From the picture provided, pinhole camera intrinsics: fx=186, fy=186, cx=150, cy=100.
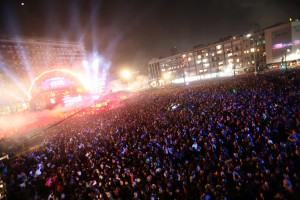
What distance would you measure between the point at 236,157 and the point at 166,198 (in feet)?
9.86

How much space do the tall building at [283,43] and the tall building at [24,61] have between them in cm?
6972

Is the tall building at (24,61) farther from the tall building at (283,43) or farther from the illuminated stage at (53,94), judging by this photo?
the tall building at (283,43)

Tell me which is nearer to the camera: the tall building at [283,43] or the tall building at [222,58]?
the tall building at [283,43]

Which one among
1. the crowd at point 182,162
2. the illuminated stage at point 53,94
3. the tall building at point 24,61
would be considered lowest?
the crowd at point 182,162

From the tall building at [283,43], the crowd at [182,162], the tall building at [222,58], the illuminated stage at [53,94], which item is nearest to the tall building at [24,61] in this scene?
the illuminated stage at [53,94]

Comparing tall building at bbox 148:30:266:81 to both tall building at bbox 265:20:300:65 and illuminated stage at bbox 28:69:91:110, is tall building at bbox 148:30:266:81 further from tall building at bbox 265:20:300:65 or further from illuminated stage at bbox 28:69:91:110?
illuminated stage at bbox 28:69:91:110

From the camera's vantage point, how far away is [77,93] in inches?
1412

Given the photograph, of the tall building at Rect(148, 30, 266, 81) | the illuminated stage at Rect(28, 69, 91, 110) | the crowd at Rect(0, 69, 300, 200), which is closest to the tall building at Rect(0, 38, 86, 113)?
the illuminated stage at Rect(28, 69, 91, 110)

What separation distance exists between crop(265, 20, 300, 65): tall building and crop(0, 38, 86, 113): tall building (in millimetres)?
69718

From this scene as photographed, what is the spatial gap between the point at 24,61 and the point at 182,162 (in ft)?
211

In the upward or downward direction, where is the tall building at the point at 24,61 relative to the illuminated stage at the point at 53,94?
upward

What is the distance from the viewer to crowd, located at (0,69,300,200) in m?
5.83

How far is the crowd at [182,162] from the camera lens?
5832 millimetres

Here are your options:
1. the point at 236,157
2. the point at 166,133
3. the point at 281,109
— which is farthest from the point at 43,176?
the point at 281,109
